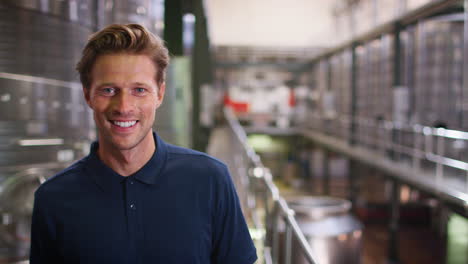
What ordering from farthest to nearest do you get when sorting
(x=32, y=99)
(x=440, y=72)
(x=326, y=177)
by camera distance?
(x=326, y=177) → (x=440, y=72) → (x=32, y=99)

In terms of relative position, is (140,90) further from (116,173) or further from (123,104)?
(116,173)

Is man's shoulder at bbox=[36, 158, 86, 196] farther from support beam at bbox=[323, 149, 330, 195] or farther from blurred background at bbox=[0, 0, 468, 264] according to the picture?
support beam at bbox=[323, 149, 330, 195]

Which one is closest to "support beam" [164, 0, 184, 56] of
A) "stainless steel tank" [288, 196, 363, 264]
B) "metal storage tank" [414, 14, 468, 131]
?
"stainless steel tank" [288, 196, 363, 264]

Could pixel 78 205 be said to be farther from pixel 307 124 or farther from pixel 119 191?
pixel 307 124

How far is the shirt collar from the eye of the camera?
4.16 feet

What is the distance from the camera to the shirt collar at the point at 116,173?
1267 millimetres

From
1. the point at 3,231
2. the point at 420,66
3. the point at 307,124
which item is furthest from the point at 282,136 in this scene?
the point at 3,231

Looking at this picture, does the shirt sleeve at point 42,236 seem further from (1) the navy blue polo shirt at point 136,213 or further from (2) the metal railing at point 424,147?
(2) the metal railing at point 424,147

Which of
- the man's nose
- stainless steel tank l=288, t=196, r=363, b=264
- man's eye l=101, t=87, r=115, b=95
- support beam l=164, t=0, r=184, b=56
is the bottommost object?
stainless steel tank l=288, t=196, r=363, b=264

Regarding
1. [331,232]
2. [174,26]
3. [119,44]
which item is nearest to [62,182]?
[119,44]

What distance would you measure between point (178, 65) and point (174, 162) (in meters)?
4.53

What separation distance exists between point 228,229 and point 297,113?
20577 mm

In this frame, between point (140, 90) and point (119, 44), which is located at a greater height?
point (119, 44)

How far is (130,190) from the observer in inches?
49.6
